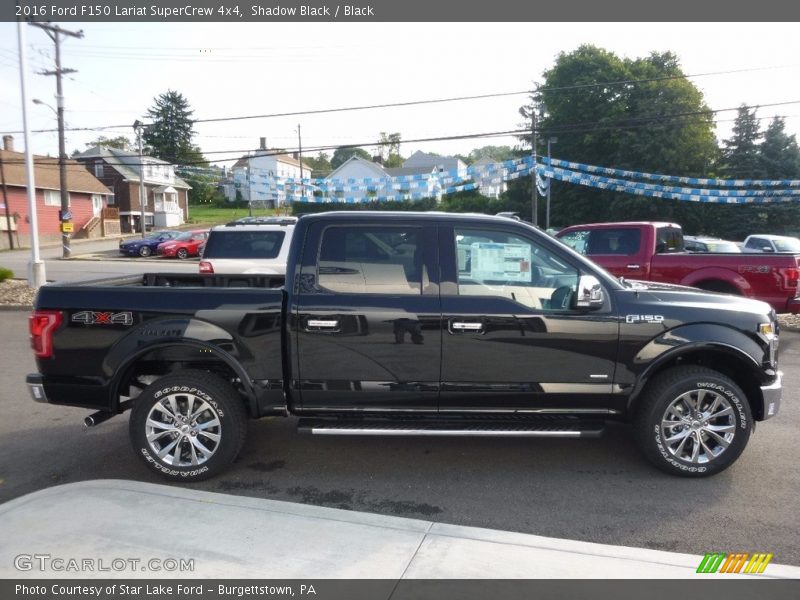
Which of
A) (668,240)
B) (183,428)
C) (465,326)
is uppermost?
(668,240)

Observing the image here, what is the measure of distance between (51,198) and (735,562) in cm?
5066

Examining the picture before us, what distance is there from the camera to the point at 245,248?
33.2 ft

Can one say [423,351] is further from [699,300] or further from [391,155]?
[391,155]

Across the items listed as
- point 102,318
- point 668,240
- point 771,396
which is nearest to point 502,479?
point 771,396

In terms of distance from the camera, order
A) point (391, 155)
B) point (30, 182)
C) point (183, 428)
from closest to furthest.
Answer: point (183, 428)
point (30, 182)
point (391, 155)

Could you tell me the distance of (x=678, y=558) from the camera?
3281mm

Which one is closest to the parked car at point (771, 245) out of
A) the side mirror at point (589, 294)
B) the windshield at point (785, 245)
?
the windshield at point (785, 245)

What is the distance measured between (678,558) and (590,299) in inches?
68.8

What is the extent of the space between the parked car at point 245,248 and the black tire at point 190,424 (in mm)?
5678

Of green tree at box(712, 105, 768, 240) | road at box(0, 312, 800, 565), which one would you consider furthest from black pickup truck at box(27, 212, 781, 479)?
green tree at box(712, 105, 768, 240)

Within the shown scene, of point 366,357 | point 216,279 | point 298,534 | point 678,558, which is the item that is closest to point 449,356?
point 366,357

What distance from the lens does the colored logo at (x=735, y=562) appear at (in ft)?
10.4

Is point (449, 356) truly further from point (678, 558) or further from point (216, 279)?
point (216, 279)

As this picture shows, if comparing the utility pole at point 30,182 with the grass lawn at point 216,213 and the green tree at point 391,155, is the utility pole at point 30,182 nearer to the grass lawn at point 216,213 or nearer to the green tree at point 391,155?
the grass lawn at point 216,213
